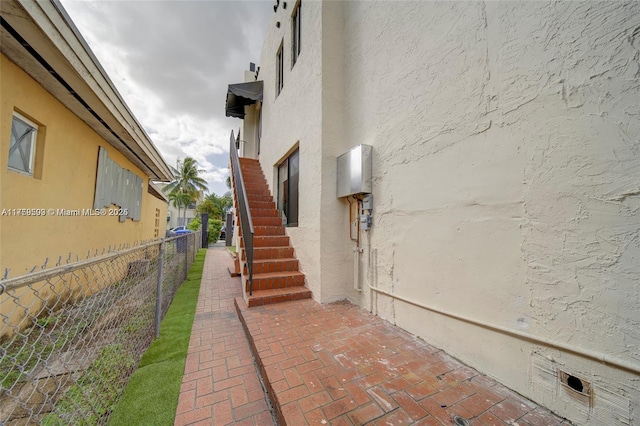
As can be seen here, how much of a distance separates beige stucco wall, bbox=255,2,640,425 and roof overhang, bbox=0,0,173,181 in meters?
4.07

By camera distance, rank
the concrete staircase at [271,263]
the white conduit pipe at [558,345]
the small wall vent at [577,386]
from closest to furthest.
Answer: the white conduit pipe at [558,345], the small wall vent at [577,386], the concrete staircase at [271,263]

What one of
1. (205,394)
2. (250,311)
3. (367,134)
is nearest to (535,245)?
(367,134)

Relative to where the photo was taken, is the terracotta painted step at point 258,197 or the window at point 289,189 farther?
the terracotta painted step at point 258,197

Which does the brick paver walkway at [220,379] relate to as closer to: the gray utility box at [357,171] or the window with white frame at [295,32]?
Answer: the gray utility box at [357,171]

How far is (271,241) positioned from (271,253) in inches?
16.3

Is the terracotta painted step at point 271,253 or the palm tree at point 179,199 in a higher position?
the palm tree at point 179,199

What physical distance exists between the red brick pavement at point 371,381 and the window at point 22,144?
4.22 m

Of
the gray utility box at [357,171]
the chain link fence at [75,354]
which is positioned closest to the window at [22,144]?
the chain link fence at [75,354]

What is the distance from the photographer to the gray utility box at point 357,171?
3.54 metres

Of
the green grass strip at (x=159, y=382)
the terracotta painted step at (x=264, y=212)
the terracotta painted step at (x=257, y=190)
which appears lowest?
the green grass strip at (x=159, y=382)

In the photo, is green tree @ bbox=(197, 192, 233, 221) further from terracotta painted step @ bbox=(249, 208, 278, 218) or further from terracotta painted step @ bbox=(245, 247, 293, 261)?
terracotta painted step @ bbox=(245, 247, 293, 261)

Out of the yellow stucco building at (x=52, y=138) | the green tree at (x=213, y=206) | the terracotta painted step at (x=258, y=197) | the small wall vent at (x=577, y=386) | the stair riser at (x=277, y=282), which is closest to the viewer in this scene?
the small wall vent at (x=577, y=386)

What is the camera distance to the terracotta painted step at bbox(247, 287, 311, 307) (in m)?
3.75

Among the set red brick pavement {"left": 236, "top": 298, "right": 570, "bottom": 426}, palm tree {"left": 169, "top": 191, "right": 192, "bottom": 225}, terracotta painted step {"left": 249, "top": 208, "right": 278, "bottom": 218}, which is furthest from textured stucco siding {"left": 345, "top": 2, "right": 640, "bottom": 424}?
palm tree {"left": 169, "top": 191, "right": 192, "bottom": 225}
